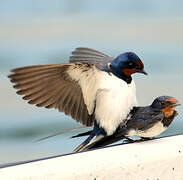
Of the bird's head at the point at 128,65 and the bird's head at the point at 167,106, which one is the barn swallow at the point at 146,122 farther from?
the bird's head at the point at 128,65

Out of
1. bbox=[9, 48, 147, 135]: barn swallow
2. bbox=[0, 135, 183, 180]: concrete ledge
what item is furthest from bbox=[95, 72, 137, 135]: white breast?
bbox=[0, 135, 183, 180]: concrete ledge

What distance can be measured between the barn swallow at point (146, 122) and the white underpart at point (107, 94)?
3cm

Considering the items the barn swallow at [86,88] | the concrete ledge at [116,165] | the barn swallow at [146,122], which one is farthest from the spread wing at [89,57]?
the concrete ledge at [116,165]

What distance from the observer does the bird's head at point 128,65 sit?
2.71 meters

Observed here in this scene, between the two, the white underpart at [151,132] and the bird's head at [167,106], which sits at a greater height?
the bird's head at [167,106]

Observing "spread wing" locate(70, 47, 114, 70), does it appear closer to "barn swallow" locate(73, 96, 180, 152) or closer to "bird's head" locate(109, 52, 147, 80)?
"bird's head" locate(109, 52, 147, 80)

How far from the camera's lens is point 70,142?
16.8ft

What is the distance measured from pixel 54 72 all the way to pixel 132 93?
261 mm

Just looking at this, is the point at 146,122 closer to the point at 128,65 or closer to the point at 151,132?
the point at 151,132

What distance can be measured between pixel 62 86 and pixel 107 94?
17cm

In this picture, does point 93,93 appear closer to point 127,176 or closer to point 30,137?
point 127,176

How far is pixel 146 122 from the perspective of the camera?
2623mm

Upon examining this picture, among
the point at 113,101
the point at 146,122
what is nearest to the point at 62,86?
the point at 113,101

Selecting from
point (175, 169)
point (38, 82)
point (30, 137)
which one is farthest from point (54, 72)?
point (30, 137)
